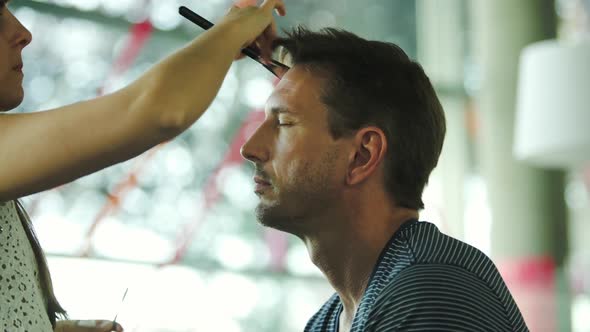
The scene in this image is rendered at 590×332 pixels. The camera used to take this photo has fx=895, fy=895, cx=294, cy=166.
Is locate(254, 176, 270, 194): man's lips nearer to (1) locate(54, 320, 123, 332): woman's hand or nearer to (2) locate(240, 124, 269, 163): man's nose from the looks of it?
(2) locate(240, 124, 269, 163): man's nose

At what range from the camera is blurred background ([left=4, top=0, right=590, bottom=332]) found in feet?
11.3

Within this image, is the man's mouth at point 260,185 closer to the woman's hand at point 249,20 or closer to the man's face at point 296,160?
the man's face at point 296,160

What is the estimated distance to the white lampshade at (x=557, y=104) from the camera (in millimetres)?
3607

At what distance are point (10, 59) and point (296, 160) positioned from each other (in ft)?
2.23

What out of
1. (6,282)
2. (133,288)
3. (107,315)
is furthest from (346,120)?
(133,288)

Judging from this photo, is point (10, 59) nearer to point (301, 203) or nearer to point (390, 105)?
point (301, 203)

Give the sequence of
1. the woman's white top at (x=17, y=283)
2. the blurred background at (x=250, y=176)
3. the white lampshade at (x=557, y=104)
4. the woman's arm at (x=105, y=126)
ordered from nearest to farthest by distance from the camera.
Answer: the woman's arm at (x=105, y=126) < the woman's white top at (x=17, y=283) < the blurred background at (x=250, y=176) < the white lampshade at (x=557, y=104)

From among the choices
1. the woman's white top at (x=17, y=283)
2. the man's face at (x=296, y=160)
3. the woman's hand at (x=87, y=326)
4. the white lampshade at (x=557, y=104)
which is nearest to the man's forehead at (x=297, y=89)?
the man's face at (x=296, y=160)

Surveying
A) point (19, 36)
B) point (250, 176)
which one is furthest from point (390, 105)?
point (250, 176)

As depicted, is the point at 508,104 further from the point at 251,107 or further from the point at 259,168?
the point at 259,168

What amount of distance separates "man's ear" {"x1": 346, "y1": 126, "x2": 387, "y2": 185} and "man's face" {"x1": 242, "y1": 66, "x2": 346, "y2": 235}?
0.06 feet

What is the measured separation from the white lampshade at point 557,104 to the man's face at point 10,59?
289 cm

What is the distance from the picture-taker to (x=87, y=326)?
134cm

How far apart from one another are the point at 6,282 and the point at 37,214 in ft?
7.67
